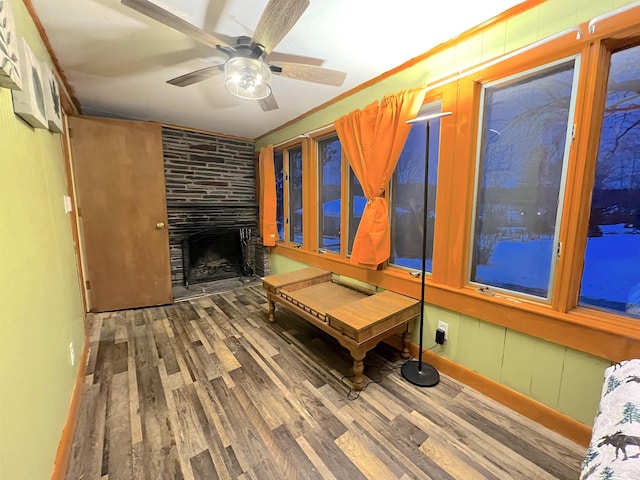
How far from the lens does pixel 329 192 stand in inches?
119

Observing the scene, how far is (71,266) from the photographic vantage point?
6.72 feet

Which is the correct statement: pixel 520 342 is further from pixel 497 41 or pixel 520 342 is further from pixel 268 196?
pixel 268 196

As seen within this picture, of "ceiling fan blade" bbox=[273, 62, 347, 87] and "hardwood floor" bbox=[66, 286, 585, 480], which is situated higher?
"ceiling fan blade" bbox=[273, 62, 347, 87]

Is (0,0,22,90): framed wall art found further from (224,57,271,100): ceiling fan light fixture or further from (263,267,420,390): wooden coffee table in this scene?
(263,267,420,390): wooden coffee table

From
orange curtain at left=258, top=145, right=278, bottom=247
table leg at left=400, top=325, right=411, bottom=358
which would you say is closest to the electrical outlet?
table leg at left=400, top=325, right=411, bottom=358

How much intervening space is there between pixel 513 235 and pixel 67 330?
291cm

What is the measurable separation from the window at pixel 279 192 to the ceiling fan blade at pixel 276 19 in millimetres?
2349

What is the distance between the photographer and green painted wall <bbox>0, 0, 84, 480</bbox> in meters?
0.86

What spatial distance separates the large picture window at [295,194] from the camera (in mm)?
3549

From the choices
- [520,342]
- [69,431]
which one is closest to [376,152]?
[520,342]

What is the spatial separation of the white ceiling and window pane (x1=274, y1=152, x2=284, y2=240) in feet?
4.11

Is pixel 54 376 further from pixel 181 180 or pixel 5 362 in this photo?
pixel 181 180

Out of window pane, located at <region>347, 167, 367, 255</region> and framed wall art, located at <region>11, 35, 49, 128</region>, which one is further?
window pane, located at <region>347, 167, 367, 255</region>

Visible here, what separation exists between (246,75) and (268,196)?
2257 mm
